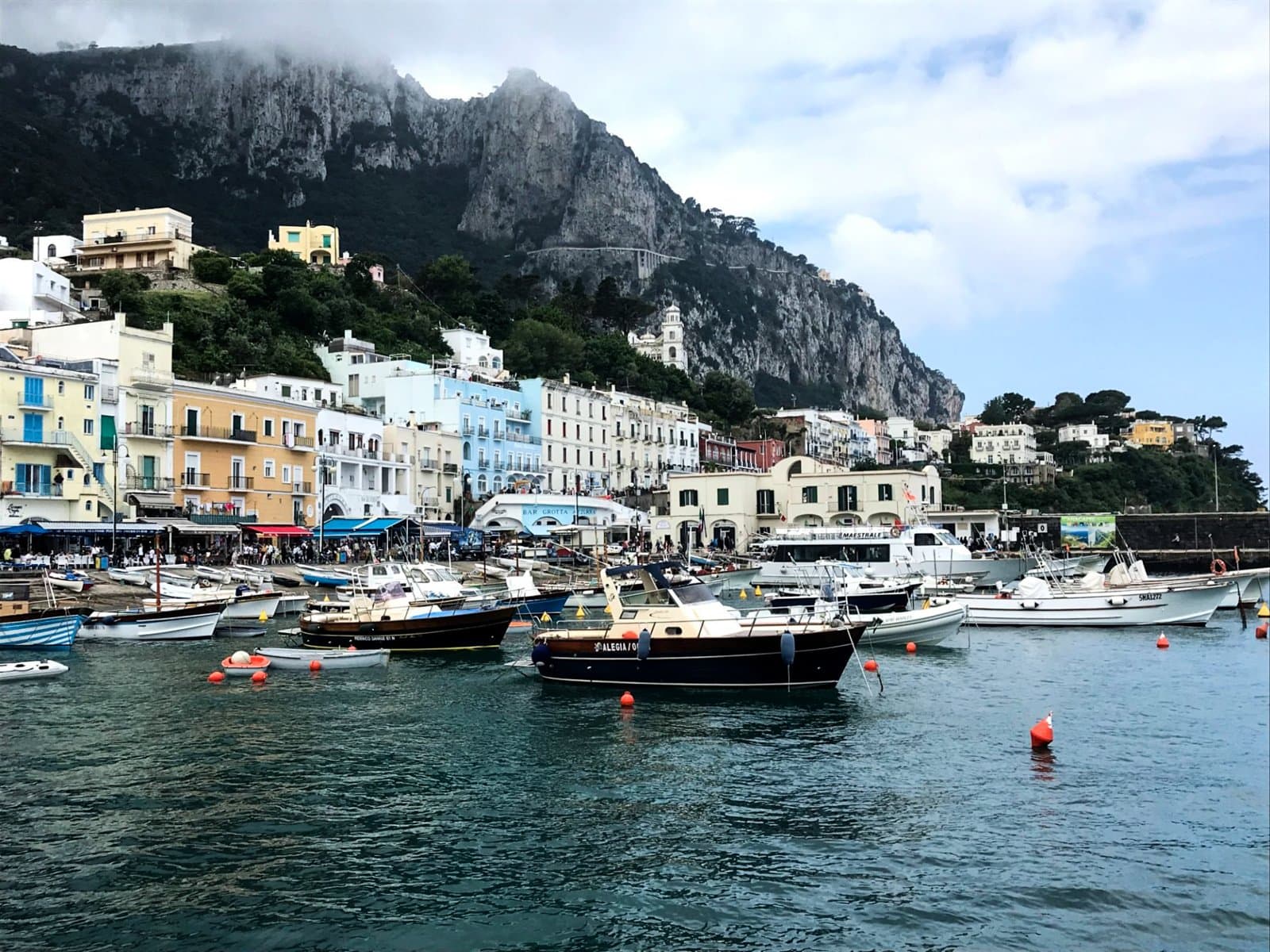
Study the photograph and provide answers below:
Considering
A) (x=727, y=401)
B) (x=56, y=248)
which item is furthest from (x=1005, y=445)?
(x=56, y=248)

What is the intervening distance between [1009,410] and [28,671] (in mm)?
185264

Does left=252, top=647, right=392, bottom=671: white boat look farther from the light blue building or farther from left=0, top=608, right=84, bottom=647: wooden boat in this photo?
the light blue building

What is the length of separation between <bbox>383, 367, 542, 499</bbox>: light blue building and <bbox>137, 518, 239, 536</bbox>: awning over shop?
64.5 feet

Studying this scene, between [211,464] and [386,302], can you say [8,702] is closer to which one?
[211,464]

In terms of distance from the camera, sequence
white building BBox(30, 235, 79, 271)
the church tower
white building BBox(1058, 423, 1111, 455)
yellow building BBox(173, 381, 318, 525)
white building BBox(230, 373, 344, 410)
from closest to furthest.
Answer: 1. yellow building BBox(173, 381, 318, 525)
2. white building BBox(230, 373, 344, 410)
3. white building BBox(30, 235, 79, 271)
4. the church tower
5. white building BBox(1058, 423, 1111, 455)

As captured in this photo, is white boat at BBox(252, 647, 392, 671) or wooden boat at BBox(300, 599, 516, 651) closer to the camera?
white boat at BBox(252, 647, 392, 671)

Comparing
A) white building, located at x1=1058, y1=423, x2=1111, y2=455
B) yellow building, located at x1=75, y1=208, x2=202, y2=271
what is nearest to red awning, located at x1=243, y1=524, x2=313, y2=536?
yellow building, located at x1=75, y1=208, x2=202, y2=271

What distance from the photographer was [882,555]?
6234 centimetres

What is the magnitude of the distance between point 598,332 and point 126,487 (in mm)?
92280

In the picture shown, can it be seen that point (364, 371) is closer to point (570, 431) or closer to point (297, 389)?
point (297, 389)

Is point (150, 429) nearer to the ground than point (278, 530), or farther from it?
farther from it

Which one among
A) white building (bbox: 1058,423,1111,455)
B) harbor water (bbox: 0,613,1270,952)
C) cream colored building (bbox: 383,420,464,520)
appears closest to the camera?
harbor water (bbox: 0,613,1270,952)

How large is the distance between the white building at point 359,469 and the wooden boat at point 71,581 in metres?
19.6

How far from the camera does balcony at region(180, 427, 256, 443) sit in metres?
58.2
